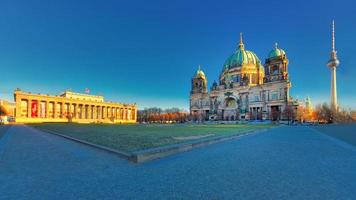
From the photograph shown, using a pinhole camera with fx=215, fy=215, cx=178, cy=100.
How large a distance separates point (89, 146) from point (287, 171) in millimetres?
8767

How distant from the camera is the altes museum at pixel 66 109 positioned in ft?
289

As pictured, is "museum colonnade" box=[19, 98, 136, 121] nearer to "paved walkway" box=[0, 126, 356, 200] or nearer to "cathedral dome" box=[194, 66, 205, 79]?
"cathedral dome" box=[194, 66, 205, 79]

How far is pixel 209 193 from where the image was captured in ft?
13.8

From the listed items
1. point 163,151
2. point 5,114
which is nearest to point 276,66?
point 163,151

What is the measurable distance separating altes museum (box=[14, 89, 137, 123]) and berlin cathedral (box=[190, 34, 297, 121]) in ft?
143

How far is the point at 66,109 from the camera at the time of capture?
104438mm

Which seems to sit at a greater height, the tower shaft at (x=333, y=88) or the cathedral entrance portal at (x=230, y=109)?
the tower shaft at (x=333, y=88)

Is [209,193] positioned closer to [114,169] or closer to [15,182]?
[114,169]

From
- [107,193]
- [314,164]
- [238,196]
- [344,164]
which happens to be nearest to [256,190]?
[238,196]

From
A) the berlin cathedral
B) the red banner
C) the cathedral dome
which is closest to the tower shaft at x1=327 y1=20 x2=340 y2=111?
the berlin cathedral

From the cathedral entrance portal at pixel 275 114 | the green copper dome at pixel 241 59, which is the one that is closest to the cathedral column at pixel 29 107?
the green copper dome at pixel 241 59

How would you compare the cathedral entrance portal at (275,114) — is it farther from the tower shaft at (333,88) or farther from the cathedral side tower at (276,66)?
the tower shaft at (333,88)

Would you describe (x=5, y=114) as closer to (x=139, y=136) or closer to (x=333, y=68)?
(x=139, y=136)

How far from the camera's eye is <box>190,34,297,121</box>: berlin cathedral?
83.1 metres
